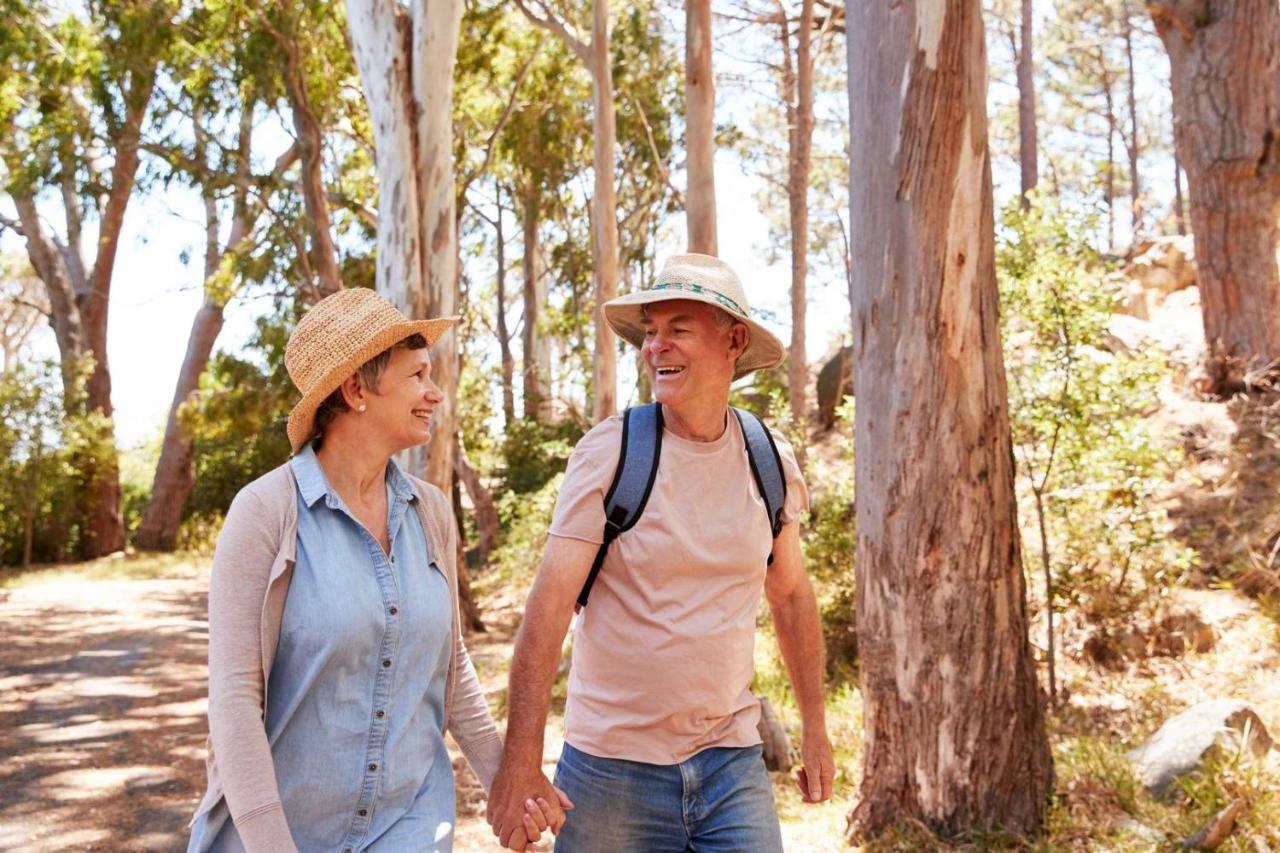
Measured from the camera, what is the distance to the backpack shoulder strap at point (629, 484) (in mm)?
2795

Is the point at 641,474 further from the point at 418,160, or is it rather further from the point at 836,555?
the point at 418,160

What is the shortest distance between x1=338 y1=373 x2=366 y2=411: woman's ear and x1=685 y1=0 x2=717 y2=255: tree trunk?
8.93m

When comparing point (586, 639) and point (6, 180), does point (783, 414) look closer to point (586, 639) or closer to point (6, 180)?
point (586, 639)

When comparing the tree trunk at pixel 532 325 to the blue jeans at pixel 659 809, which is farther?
the tree trunk at pixel 532 325

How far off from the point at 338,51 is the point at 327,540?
16579 millimetres

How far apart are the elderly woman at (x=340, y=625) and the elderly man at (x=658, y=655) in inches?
5.4

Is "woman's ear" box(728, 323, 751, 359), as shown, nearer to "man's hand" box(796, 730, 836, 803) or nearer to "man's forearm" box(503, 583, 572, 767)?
"man's forearm" box(503, 583, 572, 767)

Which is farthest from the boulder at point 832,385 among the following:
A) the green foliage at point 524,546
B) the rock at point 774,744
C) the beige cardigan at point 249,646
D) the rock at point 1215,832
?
the beige cardigan at point 249,646

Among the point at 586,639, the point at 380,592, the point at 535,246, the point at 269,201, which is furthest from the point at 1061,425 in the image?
the point at 535,246

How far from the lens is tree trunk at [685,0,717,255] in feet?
38.0

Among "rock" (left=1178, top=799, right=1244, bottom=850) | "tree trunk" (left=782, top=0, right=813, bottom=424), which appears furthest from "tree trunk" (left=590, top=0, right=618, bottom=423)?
"rock" (left=1178, top=799, right=1244, bottom=850)

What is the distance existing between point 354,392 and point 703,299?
2.86 ft

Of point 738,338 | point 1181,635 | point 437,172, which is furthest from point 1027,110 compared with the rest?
point 738,338

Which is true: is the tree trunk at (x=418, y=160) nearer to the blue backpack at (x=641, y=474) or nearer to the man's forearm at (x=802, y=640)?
the man's forearm at (x=802, y=640)
